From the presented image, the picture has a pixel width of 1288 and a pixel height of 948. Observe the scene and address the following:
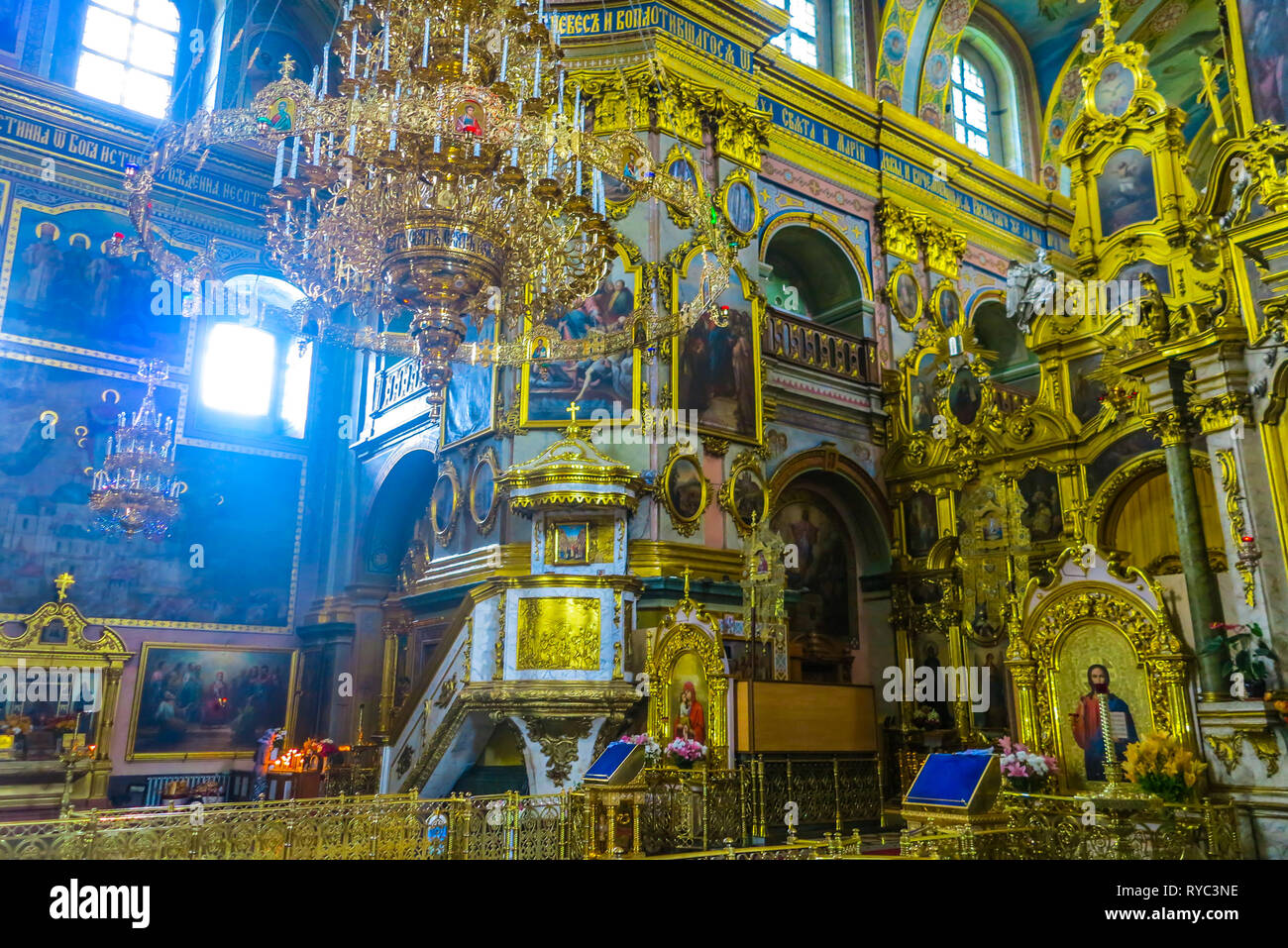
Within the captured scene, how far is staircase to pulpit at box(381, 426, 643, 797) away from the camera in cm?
1000

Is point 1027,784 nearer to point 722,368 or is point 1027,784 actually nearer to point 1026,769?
point 1026,769

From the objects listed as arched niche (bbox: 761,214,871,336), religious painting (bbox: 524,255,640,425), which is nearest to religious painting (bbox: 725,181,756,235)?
arched niche (bbox: 761,214,871,336)

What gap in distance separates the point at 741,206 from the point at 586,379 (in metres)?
4.07

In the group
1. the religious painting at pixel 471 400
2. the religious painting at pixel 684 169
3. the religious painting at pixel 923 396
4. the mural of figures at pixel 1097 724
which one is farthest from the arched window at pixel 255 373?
the mural of figures at pixel 1097 724

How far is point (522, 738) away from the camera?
10242 mm

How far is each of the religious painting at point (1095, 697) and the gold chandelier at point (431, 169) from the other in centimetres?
567

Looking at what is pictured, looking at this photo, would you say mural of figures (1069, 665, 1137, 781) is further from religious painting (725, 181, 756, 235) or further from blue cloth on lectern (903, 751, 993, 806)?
religious painting (725, 181, 756, 235)

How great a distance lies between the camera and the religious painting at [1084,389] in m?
12.0

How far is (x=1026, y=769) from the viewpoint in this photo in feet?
27.7

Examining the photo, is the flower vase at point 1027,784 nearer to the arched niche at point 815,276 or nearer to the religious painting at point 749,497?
the religious painting at point 749,497
